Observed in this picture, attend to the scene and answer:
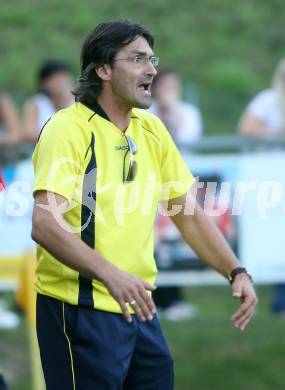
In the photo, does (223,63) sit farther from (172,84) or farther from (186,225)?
(186,225)

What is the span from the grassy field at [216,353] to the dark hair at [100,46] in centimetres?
453

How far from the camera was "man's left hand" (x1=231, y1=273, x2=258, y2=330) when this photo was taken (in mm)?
6215

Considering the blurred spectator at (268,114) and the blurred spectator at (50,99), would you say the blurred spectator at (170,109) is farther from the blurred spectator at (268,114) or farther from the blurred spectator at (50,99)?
the blurred spectator at (50,99)

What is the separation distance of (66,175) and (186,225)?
3.12ft

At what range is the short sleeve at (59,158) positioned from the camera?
19.2 feet

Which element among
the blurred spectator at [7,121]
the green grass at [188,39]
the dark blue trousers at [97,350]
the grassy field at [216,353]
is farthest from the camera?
the green grass at [188,39]

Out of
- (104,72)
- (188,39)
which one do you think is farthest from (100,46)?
(188,39)

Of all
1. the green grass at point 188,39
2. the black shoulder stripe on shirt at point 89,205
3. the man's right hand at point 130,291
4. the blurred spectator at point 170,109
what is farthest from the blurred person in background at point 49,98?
the man's right hand at point 130,291

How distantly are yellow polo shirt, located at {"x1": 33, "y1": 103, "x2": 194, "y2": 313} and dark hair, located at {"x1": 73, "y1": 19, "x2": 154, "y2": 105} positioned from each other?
0.10 metres

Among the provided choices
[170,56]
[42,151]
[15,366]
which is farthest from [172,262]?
[170,56]

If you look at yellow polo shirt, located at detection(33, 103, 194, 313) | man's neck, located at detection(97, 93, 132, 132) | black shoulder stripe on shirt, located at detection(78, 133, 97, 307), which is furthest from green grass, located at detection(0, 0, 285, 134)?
black shoulder stripe on shirt, located at detection(78, 133, 97, 307)

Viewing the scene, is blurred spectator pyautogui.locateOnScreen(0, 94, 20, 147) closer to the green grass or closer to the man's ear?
the green grass

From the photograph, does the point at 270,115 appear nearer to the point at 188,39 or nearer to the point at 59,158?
the point at 59,158

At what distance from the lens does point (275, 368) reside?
10430 millimetres
